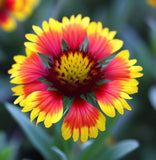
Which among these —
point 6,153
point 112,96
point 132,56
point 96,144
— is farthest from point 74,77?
point 132,56

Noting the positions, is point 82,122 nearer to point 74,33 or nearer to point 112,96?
point 112,96

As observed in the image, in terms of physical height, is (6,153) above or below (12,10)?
below

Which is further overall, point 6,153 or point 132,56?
point 132,56

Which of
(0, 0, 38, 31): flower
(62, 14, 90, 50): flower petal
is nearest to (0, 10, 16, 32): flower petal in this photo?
(0, 0, 38, 31): flower

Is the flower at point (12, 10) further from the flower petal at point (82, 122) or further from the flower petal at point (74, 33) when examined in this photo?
the flower petal at point (82, 122)

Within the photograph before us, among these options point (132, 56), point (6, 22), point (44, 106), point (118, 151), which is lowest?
point (118, 151)

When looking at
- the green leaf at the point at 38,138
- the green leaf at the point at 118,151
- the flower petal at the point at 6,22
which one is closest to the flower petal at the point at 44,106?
the green leaf at the point at 38,138

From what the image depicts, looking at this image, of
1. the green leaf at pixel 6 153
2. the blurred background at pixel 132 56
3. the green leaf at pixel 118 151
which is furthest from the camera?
the blurred background at pixel 132 56
